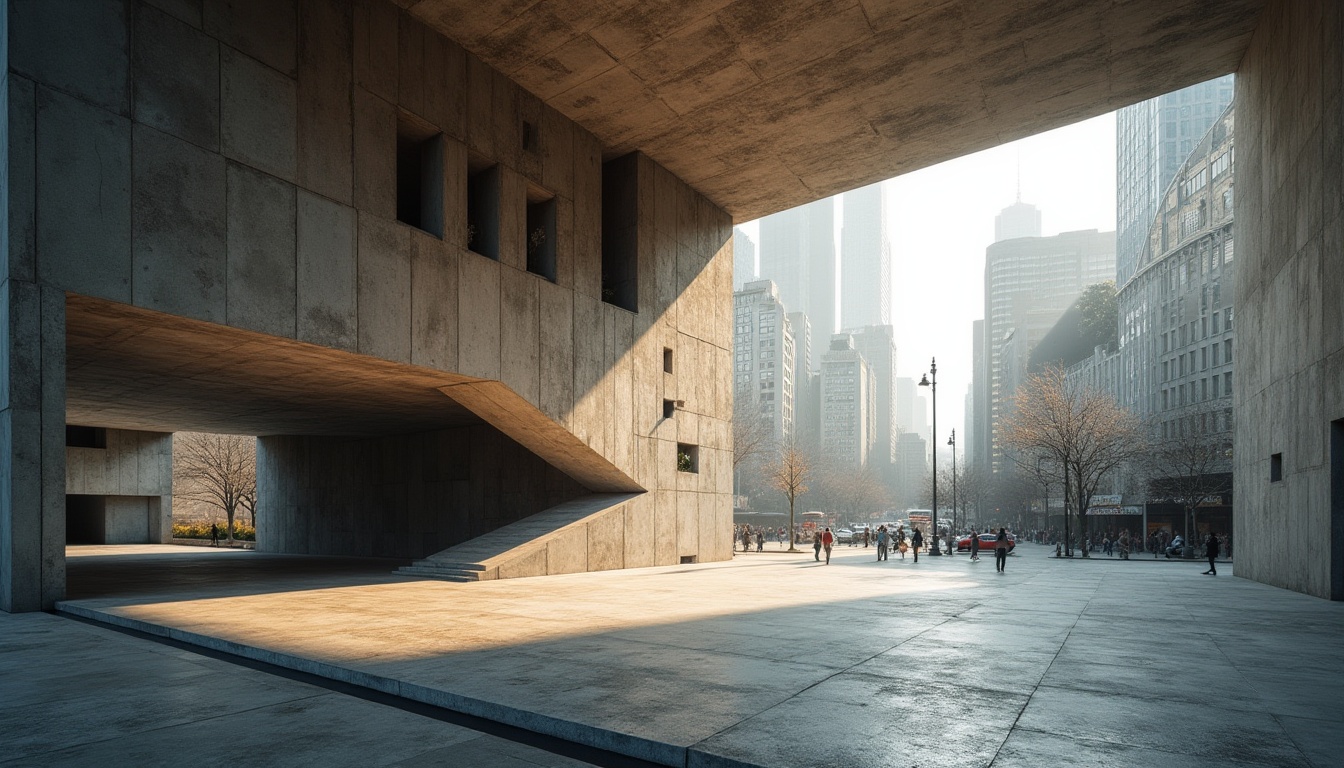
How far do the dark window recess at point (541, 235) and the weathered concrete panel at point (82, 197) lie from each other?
10.9m

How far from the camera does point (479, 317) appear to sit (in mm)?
19656

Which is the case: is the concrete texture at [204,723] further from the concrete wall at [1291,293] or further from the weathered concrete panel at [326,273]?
the concrete wall at [1291,293]

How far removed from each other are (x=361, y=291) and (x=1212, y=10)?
830 inches

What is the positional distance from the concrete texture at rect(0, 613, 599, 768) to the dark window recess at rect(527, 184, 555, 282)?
1580 centimetres

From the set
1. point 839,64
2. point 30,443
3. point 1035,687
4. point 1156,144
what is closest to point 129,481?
point 30,443

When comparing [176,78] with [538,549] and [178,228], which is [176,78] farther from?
[538,549]

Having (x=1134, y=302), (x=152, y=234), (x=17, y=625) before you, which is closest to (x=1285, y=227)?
(x=152, y=234)

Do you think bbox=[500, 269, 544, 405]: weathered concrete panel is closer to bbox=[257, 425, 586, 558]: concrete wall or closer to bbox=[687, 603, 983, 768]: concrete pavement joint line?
bbox=[257, 425, 586, 558]: concrete wall

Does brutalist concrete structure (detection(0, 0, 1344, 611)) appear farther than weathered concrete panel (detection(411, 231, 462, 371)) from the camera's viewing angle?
No

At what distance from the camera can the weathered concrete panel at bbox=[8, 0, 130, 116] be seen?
1230cm

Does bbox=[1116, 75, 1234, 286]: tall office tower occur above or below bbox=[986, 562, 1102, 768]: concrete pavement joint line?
above

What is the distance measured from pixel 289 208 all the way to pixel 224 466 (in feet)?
137

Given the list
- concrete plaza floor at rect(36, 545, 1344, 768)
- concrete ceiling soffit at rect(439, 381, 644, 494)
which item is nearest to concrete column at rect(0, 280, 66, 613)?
concrete plaza floor at rect(36, 545, 1344, 768)

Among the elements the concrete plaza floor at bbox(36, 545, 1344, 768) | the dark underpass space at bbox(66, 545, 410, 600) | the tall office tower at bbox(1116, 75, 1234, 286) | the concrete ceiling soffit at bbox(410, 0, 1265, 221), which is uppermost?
the tall office tower at bbox(1116, 75, 1234, 286)
